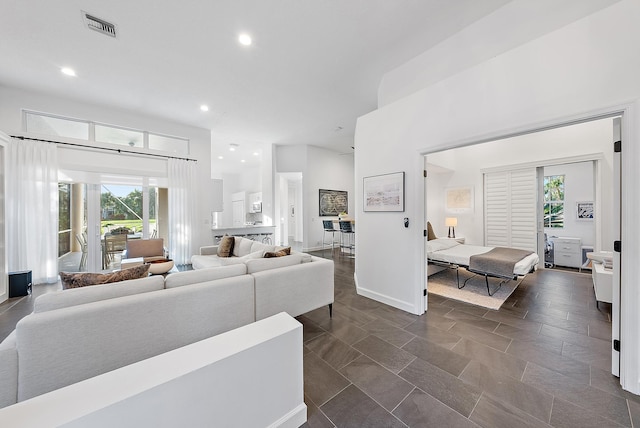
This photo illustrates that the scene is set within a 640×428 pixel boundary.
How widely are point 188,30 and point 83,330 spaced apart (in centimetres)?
312

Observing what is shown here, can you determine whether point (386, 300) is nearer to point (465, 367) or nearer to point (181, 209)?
point (465, 367)

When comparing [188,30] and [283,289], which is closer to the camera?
[283,289]

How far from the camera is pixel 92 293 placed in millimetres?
1682

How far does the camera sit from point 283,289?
2.49 m

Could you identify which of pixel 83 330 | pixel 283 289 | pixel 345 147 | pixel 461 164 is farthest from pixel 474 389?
pixel 345 147

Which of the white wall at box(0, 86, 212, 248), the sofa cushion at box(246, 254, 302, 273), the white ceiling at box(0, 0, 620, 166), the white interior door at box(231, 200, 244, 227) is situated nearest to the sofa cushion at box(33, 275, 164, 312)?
the sofa cushion at box(246, 254, 302, 273)

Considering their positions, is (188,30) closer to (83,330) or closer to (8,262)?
(83,330)

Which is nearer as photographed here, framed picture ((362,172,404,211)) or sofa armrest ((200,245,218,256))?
framed picture ((362,172,404,211))

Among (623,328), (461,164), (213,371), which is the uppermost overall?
(461,164)

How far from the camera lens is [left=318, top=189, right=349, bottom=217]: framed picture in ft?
26.1

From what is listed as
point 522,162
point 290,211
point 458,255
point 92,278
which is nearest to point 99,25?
point 92,278

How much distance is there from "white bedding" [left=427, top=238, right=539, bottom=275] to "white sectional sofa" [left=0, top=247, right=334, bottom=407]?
2.83 m

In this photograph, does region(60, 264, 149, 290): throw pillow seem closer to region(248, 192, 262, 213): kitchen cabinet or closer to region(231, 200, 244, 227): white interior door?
region(248, 192, 262, 213): kitchen cabinet

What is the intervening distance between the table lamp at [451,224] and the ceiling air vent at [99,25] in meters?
6.82
